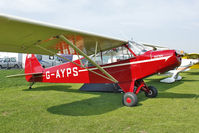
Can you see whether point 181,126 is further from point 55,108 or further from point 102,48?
point 102,48

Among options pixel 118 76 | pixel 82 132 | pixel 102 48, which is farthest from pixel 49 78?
pixel 82 132

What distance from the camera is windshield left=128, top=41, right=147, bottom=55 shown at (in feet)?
18.4

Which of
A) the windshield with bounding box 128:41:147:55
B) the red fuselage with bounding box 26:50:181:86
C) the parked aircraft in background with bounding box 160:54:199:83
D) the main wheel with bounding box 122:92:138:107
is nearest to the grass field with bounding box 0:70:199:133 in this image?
the main wheel with bounding box 122:92:138:107

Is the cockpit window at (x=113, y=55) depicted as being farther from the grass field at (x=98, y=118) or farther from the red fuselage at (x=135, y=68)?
the grass field at (x=98, y=118)

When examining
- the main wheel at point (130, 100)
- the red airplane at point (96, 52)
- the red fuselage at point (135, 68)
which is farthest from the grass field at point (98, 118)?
the red fuselage at point (135, 68)

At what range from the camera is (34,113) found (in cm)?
430

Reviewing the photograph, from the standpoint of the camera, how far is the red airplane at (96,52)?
4086mm

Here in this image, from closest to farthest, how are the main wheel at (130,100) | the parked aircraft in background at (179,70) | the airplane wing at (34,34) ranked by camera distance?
the airplane wing at (34,34)
the main wheel at (130,100)
the parked aircraft in background at (179,70)

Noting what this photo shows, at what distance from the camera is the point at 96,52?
20.1 feet

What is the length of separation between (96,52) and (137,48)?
1457 millimetres

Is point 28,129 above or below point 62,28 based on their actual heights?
below

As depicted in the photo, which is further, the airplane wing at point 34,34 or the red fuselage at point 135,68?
the red fuselage at point 135,68

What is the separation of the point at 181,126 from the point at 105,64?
11.5 feet

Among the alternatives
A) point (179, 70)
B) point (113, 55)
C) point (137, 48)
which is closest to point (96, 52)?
point (113, 55)
